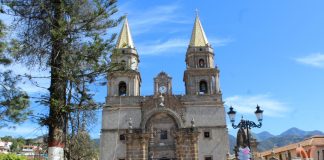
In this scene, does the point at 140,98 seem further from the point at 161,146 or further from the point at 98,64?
the point at 98,64

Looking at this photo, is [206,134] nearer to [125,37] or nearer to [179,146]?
[179,146]

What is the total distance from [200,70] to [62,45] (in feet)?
79.8

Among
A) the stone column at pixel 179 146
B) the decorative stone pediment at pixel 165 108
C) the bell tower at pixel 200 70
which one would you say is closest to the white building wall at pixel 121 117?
the decorative stone pediment at pixel 165 108

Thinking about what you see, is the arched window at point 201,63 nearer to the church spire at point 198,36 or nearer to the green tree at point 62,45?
the church spire at point 198,36

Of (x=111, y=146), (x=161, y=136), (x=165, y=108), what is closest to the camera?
(x=111, y=146)

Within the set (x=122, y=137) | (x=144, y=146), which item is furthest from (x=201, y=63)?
(x=122, y=137)

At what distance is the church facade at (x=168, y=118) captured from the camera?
30547 mm

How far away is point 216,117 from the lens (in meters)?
31.4

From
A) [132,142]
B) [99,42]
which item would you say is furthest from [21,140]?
[132,142]

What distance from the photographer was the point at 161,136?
31.5 meters

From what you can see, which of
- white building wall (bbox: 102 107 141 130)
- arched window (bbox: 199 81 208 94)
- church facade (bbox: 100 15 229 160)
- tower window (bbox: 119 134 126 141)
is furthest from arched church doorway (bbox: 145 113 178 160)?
arched window (bbox: 199 81 208 94)

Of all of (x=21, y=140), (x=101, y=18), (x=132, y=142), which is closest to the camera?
(x=101, y=18)

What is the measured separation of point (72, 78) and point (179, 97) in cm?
2380

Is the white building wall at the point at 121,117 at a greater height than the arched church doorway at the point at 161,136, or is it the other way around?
the white building wall at the point at 121,117
